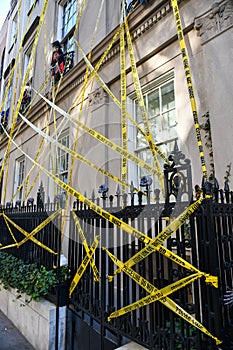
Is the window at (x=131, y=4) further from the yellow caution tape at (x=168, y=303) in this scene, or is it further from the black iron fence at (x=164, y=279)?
the yellow caution tape at (x=168, y=303)

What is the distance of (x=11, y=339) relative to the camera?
3902mm

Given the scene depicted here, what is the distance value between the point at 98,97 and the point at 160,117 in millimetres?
2235

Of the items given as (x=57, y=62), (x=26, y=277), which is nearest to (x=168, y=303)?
(x=26, y=277)

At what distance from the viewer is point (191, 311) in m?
2.11

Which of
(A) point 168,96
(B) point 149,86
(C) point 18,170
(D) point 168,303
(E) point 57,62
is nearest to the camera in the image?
(D) point 168,303

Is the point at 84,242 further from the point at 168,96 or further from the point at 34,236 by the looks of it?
the point at 168,96

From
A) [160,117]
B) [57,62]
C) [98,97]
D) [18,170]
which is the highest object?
[57,62]

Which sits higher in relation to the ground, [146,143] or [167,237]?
[146,143]

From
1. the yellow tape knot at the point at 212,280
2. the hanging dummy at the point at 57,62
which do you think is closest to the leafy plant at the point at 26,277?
the yellow tape knot at the point at 212,280

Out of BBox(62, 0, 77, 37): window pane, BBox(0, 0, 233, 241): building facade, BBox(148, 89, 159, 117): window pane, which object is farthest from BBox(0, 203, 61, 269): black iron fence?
BBox(62, 0, 77, 37): window pane

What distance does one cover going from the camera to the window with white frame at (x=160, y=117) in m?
4.71

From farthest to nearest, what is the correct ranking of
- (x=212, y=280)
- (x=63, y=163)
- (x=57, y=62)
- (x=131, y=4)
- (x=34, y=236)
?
(x=57, y=62) < (x=63, y=163) < (x=131, y=4) < (x=34, y=236) < (x=212, y=280)

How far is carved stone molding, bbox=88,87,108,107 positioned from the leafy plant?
4173 millimetres

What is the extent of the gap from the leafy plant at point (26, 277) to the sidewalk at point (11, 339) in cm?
61
